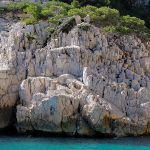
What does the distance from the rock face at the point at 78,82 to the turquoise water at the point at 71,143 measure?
1.41 m

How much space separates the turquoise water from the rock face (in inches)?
55.5

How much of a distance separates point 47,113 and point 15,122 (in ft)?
11.1

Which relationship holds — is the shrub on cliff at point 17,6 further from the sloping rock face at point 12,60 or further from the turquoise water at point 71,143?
the turquoise water at point 71,143

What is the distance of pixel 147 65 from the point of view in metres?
45.6

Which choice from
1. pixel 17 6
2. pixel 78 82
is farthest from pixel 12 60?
pixel 17 6

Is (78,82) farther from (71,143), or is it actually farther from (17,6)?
(17,6)

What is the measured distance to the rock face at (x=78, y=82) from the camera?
130 ft

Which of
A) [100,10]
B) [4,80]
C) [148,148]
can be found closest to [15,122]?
[4,80]

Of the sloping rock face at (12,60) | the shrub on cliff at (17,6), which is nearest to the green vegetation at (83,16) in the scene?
the shrub on cliff at (17,6)

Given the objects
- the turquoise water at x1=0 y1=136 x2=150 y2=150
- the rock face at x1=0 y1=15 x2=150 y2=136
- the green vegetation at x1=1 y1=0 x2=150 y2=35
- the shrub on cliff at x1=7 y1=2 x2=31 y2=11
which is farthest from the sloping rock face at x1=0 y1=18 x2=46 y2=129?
the shrub on cliff at x1=7 y1=2 x2=31 y2=11

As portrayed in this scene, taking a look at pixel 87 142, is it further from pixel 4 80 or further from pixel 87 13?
pixel 87 13

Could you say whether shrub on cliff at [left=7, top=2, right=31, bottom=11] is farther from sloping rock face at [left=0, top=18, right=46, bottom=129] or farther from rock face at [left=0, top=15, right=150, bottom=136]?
rock face at [left=0, top=15, right=150, bottom=136]

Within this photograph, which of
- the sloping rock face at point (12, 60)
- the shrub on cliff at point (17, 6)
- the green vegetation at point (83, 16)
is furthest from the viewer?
the shrub on cliff at point (17, 6)

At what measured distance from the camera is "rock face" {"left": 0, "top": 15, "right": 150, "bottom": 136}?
1559 inches
